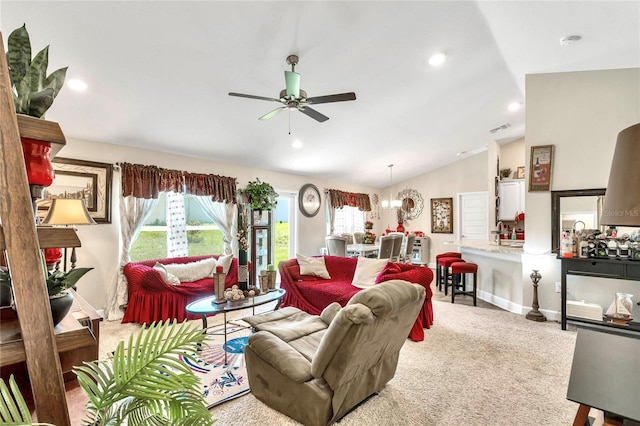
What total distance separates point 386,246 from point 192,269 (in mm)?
3247

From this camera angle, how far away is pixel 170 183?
15.0 ft

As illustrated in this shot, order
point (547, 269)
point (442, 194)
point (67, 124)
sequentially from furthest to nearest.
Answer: point (442, 194) < point (547, 269) < point (67, 124)

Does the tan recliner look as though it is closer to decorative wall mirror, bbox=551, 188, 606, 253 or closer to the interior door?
decorative wall mirror, bbox=551, 188, 606, 253

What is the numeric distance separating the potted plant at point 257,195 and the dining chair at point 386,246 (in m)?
2.12

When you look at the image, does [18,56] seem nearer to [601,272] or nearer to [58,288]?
[58,288]

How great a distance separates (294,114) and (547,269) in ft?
13.0

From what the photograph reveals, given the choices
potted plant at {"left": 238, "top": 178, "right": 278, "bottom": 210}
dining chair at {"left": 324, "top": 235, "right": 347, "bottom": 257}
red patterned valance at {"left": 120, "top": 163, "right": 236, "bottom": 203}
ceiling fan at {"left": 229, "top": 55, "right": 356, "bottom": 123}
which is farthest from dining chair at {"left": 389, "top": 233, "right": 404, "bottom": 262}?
ceiling fan at {"left": 229, "top": 55, "right": 356, "bottom": 123}

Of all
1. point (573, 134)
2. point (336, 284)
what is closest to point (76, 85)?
point (336, 284)

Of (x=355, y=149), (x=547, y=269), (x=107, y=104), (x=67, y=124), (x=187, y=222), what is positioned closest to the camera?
(x=107, y=104)

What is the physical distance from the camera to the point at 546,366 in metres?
2.79

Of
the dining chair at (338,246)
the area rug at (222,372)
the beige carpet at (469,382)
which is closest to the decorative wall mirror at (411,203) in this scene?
the dining chair at (338,246)

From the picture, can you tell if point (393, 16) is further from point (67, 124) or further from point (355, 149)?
point (67, 124)

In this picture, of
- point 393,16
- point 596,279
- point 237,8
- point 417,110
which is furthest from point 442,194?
point 237,8

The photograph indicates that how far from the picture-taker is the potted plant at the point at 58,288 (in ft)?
2.41
